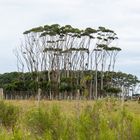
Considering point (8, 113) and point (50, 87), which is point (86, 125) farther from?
point (50, 87)

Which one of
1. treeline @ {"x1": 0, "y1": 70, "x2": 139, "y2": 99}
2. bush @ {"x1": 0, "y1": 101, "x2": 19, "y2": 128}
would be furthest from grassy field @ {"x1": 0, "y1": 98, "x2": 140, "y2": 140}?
treeline @ {"x1": 0, "y1": 70, "x2": 139, "y2": 99}

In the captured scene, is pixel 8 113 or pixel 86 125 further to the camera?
pixel 8 113

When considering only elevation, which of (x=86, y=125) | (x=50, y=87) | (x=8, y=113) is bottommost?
(x=50, y=87)

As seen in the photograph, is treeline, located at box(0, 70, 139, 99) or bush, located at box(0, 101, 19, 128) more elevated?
bush, located at box(0, 101, 19, 128)

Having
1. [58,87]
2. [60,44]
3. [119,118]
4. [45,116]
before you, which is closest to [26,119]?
[45,116]

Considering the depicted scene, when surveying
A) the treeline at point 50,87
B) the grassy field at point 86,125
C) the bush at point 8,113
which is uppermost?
the grassy field at point 86,125

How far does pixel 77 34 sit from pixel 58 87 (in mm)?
9995

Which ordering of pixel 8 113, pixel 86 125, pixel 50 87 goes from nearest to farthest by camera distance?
pixel 86 125, pixel 8 113, pixel 50 87

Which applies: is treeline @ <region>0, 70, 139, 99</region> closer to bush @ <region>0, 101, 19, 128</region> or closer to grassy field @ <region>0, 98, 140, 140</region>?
bush @ <region>0, 101, 19, 128</region>

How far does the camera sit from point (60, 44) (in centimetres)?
6291

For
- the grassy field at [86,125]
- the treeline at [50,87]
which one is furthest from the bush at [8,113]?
the treeline at [50,87]

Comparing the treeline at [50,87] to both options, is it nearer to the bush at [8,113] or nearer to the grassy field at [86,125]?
the bush at [8,113]

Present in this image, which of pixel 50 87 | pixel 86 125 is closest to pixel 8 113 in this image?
pixel 86 125

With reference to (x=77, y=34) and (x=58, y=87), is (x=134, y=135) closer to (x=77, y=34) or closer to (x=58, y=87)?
(x=58, y=87)
